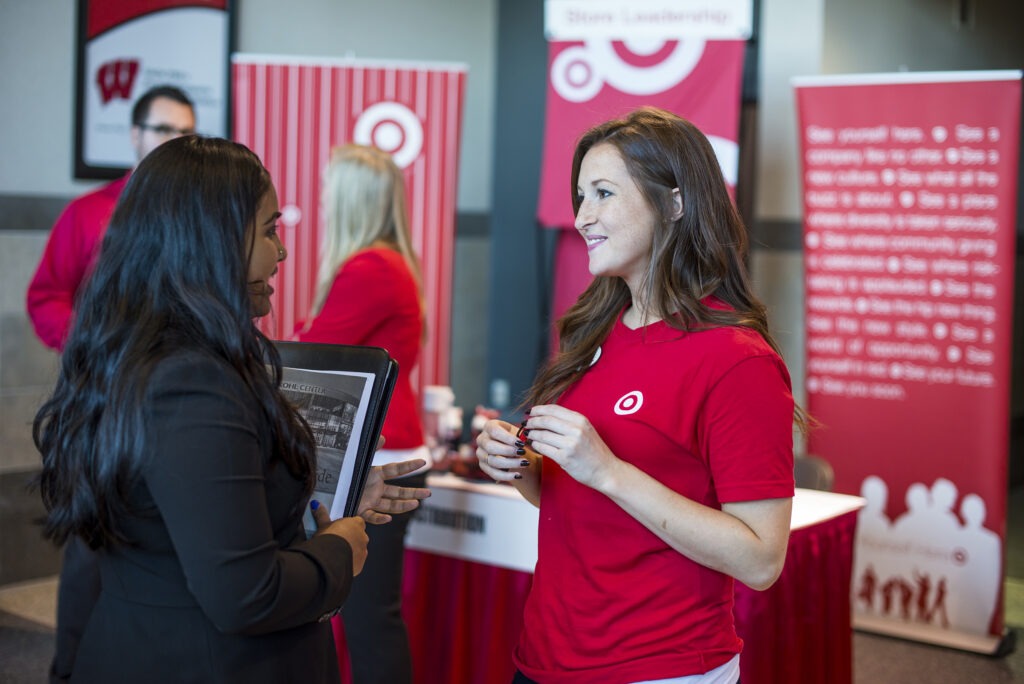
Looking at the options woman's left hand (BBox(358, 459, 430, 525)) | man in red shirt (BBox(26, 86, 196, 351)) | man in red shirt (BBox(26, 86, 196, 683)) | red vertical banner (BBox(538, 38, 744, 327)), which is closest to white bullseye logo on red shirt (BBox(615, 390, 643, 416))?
woman's left hand (BBox(358, 459, 430, 525))

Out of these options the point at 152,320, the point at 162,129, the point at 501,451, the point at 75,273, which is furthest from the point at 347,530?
the point at 162,129

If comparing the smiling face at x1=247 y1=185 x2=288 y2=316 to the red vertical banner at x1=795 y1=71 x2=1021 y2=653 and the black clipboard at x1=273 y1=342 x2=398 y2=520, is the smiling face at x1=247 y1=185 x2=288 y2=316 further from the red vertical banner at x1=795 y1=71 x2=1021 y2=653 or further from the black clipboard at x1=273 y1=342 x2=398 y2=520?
the red vertical banner at x1=795 y1=71 x2=1021 y2=653

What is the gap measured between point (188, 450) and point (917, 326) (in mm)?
3336

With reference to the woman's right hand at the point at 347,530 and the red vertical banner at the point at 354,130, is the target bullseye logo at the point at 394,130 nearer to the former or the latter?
the red vertical banner at the point at 354,130

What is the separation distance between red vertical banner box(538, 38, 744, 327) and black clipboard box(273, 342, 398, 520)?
8.68 feet

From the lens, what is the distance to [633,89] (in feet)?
13.8

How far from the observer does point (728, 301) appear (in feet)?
5.04

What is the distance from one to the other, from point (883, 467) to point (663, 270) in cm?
285

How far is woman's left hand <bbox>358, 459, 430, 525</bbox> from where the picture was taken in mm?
1567

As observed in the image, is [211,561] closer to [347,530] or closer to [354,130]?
[347,530]

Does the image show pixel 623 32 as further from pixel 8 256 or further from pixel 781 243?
pixel 8 256

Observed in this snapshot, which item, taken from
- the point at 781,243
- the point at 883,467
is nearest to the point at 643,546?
the point at 883,467

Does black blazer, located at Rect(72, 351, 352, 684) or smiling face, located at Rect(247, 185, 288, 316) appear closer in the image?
black blazer, located at Rect(72, 351, 352, 684)

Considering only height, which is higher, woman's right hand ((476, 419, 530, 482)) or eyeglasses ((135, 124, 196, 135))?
eyeglasses ((135, 124, 196, 135))
